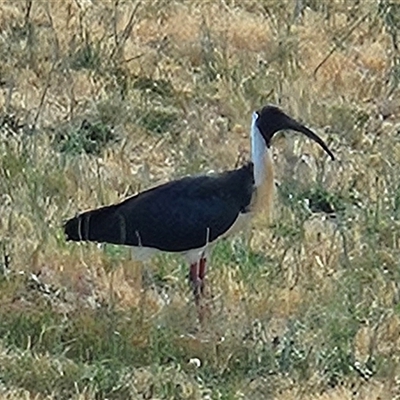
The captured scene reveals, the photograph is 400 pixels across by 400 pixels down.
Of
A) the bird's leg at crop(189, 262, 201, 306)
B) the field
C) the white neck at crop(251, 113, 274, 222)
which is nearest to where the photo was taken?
the field

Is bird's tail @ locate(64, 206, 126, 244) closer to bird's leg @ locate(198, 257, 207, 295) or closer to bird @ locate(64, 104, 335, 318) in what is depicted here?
bird @ locate(64, 104, 335, 318)

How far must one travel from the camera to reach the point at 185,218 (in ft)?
24.9

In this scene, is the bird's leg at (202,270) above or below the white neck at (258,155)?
below

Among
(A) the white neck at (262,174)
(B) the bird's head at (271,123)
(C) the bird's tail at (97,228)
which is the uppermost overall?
(B) the bird's head at (271,123)

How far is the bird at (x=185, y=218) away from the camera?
295 inches

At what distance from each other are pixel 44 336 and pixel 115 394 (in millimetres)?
625

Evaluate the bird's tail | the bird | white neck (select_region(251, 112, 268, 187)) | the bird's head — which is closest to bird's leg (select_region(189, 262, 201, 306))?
the bird

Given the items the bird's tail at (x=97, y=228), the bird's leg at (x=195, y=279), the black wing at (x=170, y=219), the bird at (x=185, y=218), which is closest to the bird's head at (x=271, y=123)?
the bird at (x=185, y=218)

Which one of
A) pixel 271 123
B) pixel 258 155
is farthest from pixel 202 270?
pixel 271 123

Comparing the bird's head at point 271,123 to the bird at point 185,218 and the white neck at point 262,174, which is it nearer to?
the white neck at point 262,174

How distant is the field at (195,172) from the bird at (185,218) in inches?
9.8

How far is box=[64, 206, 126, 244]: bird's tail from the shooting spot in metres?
7.46

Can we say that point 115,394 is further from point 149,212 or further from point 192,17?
point 192,17

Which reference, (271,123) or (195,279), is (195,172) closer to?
(271,123)
